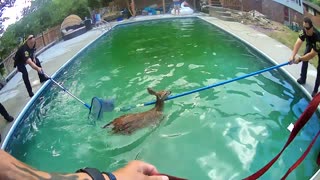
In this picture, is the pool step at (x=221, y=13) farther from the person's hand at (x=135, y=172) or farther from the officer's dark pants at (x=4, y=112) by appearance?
the person's hand at (x=135, y=172)

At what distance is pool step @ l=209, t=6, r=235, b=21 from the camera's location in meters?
17.6

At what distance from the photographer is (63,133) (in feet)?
23.2

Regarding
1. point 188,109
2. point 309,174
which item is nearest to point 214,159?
point 309,174

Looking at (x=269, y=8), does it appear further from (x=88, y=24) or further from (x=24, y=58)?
(x=24, y=58)

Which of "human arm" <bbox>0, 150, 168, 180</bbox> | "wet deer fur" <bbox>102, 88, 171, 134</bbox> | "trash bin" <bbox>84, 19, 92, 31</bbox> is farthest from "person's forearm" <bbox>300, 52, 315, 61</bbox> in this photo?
"trash bin" <bbox>84, 19, 92, 31</bbox>

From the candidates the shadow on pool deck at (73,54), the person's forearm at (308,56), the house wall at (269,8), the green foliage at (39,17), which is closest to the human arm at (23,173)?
the person's forearm at (308,56)

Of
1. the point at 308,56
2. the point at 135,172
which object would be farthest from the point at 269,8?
the point at 135,172

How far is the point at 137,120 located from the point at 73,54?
27.8 ft

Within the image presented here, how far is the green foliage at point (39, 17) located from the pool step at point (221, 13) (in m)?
7.50

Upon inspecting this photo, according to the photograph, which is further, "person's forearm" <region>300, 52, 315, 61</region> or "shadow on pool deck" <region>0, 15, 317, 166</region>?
"shadow on pool deck" <region>0, 15, 317, 166</region>

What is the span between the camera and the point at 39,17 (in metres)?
17.5

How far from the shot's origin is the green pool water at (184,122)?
5555 millimetres

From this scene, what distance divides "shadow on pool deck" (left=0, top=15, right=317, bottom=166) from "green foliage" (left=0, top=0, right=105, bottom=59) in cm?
135

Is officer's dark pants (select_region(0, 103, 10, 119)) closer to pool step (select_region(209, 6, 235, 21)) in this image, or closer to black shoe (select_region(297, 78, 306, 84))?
black shoe (select_region(297, 78, 306, 84))
